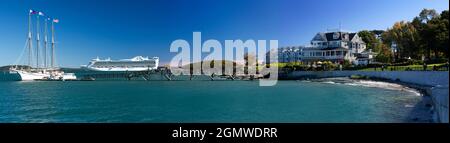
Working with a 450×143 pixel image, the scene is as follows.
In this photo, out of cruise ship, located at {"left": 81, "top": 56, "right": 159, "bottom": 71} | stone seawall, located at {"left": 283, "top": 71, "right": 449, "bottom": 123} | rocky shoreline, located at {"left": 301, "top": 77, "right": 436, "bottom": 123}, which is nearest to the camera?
rocky shoreline, located at {"left": 301, "top": 77, "right": 436, "bottom": 123}

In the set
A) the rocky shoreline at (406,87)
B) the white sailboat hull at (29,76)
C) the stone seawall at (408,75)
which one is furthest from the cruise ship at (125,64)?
the rocky shoreline at (406,87)

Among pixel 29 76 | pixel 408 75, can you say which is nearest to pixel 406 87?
pixel 408 75

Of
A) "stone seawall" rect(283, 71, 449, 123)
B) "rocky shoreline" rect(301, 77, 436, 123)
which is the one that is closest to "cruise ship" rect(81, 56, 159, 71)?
"stone seawall" rect(283, 71, 449, 123)

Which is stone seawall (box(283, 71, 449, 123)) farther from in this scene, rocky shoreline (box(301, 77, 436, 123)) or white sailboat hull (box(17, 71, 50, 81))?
white sailboat hull (box(17, 71, 50, 81))

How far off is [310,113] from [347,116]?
1.95 metres

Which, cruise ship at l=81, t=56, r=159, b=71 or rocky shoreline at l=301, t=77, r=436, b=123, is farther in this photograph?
cruise ship at l=81, t=56, r=159, b=71

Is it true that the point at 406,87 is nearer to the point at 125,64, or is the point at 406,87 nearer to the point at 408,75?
the point at 408,75

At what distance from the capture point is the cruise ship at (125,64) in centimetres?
9338

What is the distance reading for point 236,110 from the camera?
21.4 meters

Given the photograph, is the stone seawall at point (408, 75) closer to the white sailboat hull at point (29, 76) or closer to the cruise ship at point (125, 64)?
the cruise ship at point (125, 64)

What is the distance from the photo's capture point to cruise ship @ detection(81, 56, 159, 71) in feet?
306
